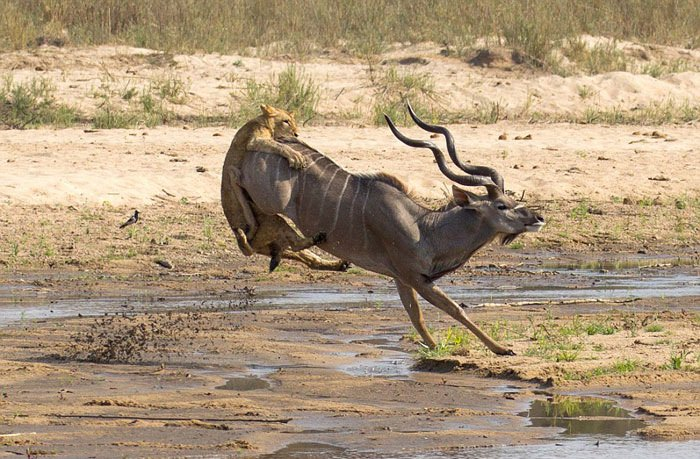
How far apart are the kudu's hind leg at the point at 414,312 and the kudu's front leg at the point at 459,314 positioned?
25cm

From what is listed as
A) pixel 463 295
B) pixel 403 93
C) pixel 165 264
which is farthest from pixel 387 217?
pixel 403 93

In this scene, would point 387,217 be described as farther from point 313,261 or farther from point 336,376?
point 336,376

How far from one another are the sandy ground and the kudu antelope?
23.0 inches

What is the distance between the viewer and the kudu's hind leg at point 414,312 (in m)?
8.98

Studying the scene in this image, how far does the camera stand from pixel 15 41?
1791 centimetres

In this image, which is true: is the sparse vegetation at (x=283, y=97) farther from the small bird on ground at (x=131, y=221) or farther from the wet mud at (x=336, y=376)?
the wet mud at (x=336, y=376)

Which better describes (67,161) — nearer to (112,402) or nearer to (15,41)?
(15,41)

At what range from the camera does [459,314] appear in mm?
8664

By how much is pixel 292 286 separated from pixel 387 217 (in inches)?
113

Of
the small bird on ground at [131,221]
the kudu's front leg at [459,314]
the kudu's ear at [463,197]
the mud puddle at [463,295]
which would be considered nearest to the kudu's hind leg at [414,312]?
the kudu's front leg at [459,314]

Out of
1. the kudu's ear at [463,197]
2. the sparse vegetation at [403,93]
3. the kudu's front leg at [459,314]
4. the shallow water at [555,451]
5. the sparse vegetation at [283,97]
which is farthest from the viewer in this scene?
the sparse vegetation at [403,93]

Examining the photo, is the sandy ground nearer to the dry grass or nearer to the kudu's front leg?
the kudu's front leg

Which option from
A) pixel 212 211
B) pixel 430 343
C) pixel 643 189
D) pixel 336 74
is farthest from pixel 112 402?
pixel 336 74

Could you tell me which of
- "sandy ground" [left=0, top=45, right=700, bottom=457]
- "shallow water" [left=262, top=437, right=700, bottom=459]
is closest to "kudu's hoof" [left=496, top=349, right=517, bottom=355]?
"sandy ground" [left=0, top=45, right=700, bottom=457]
